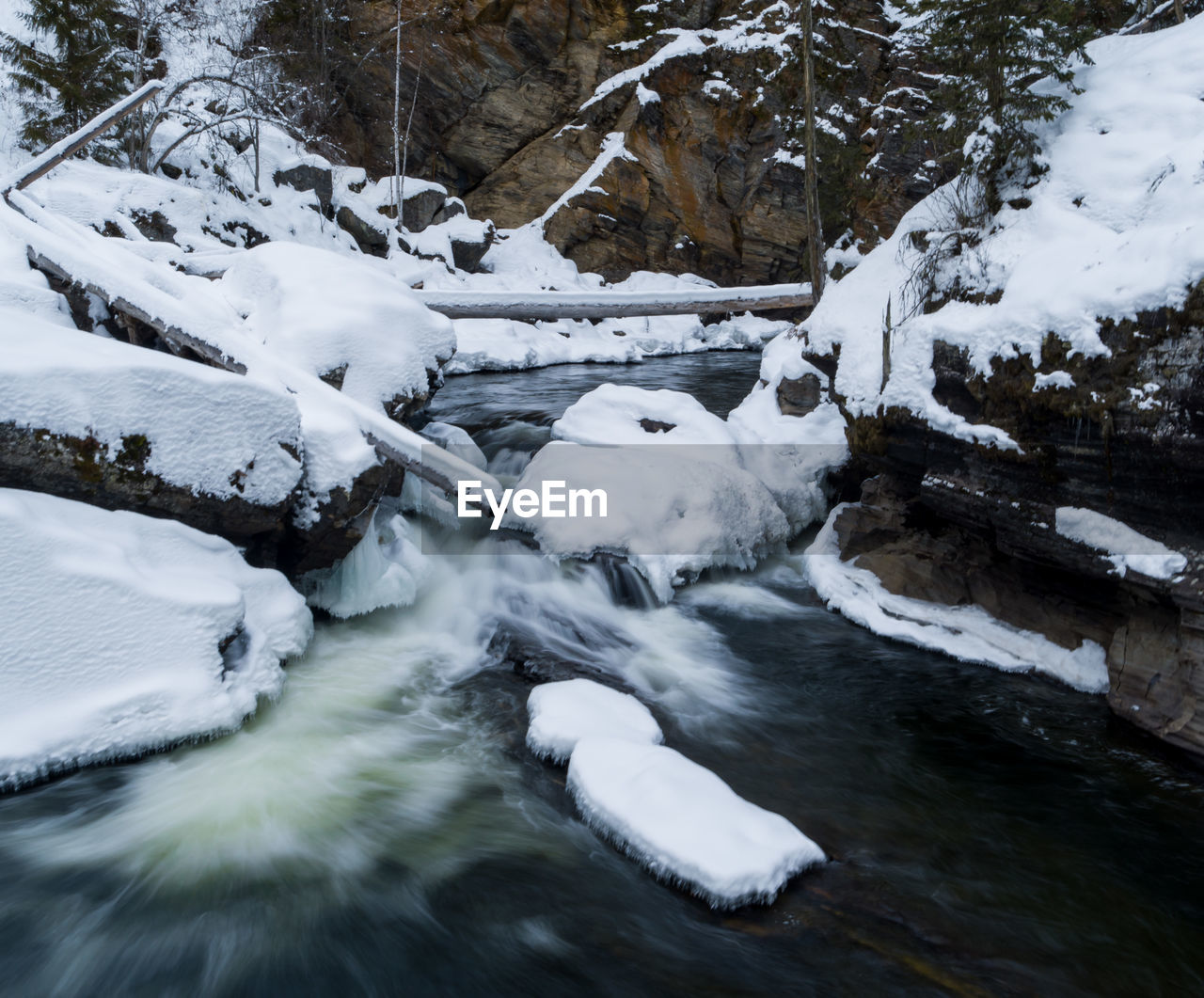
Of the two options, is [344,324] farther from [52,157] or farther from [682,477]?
[52,157]

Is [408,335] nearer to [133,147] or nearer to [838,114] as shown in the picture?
[133,147]

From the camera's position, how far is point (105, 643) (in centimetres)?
396

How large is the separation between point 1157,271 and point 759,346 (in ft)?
66.3

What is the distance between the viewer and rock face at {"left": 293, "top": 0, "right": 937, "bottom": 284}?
2438 cm

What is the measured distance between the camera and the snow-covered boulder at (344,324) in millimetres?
7180

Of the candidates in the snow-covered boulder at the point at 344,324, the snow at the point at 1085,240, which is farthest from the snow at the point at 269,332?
the snow at the point at 1085,240

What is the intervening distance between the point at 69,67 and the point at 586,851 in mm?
21214

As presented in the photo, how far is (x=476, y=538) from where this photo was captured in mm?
7520

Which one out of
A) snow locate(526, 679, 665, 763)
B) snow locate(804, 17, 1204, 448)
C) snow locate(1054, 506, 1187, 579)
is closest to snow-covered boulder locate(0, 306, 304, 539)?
snow locate(526, 679, 665, 763)

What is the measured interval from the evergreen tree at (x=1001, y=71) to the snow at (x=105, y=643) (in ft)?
23.2

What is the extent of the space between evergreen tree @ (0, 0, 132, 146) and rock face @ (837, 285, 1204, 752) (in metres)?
19.2

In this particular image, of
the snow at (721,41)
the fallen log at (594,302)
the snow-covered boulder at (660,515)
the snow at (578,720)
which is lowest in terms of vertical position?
the snow at (578,720)

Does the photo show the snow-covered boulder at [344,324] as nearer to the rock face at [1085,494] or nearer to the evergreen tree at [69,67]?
the rock face at [1085,494]

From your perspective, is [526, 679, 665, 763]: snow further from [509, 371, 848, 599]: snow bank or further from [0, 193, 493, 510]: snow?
[0, 193, 493, 510]: snow
